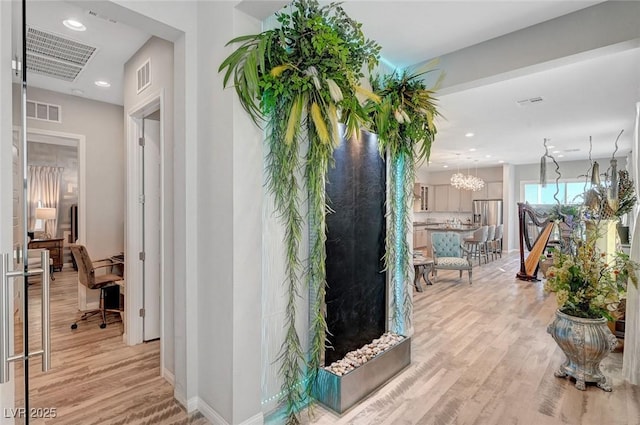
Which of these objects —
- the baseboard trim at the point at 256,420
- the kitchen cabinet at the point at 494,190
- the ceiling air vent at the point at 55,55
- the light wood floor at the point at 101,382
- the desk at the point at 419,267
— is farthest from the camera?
the kitchen cabinet at the point at 494,190

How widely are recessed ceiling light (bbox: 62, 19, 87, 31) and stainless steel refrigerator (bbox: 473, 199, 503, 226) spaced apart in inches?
426

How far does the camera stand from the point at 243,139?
1.96 meters

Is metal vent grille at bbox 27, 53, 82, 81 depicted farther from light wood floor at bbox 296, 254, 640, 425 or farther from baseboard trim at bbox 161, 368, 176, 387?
light wood floor at bbox 296, 254, 640, 425

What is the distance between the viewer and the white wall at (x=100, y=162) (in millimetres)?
4355

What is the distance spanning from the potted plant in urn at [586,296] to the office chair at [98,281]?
486cm

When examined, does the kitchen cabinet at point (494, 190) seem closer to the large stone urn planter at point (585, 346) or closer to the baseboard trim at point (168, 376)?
the large stone urn planter at point (585, 346)

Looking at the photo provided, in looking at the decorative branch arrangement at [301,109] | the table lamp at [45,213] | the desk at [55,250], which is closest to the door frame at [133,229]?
the decorative branch arrangement at [301,109]

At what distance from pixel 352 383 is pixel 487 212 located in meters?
9.86

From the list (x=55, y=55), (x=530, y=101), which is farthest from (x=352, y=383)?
(x=530, y=101)

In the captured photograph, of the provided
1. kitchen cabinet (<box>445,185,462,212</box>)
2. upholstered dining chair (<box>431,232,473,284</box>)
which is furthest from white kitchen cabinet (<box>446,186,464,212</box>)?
upholstered dining chair (<box>431,232,473,284</box>)

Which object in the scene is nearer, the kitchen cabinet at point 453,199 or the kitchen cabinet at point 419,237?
the kitchen cabinet at point 419,237

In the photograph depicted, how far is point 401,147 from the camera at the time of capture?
3.12m

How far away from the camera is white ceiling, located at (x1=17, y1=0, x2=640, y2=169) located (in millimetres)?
2506

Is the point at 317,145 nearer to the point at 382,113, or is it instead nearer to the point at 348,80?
the point at 348,80
